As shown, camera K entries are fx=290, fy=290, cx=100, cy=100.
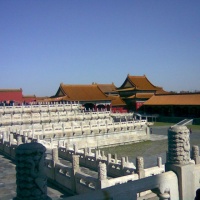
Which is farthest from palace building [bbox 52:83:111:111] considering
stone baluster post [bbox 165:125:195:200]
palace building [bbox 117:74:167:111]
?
stone baluster post [bbox 165:125:195:200]

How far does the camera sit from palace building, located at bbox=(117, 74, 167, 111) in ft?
171

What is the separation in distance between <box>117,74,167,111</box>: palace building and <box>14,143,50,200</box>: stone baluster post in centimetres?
4745

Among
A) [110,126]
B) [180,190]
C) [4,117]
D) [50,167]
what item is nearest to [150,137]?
[110,126]

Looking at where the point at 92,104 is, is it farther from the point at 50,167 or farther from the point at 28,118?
the point at 50,167

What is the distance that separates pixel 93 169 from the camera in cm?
1551

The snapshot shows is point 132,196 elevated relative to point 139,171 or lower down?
elevated

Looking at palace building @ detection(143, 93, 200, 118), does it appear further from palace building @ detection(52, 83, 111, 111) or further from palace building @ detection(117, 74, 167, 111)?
palace building @ detection(52, 83, 111, 111)

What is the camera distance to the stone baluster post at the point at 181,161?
6543mm

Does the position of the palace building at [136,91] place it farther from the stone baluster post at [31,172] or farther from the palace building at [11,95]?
the stone baluster post at [31,172]

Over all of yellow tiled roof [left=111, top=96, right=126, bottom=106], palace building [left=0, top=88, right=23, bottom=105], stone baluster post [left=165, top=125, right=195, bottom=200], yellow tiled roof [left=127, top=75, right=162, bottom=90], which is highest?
yellow tiled roof [left=127, top=75, right=162, bottom=90]

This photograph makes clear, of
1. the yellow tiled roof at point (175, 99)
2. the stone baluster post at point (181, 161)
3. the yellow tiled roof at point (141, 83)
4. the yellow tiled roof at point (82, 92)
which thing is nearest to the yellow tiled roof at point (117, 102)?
the yellow tiled roof at point (82, 92)

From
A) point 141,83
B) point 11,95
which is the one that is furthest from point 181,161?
point 141,83

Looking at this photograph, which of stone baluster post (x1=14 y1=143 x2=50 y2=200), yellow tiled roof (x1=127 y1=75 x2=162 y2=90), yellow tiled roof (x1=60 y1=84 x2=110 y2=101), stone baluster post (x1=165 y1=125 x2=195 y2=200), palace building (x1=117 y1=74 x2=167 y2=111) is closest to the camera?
stone baluster post (x1=14 y1=143 x2=50 y2=200)

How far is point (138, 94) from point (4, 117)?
95.0 feet
